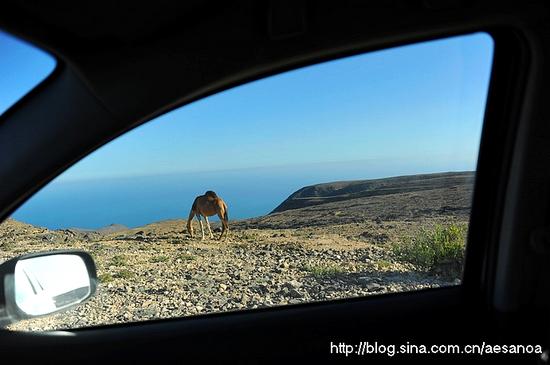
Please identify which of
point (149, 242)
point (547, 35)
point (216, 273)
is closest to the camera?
point (547, 35)

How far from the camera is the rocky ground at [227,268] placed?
1964mm

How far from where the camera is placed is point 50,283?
1775 mm

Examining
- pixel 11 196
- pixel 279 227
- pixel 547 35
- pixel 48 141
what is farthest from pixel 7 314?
pixel 547 35

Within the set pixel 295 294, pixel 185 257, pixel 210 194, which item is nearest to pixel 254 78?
pixel 210 194

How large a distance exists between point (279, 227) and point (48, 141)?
1.13 metres

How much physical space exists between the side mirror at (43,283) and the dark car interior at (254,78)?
154 millimetres

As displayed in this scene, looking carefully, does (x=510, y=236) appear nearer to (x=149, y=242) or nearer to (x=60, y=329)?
(x=149, y=242)

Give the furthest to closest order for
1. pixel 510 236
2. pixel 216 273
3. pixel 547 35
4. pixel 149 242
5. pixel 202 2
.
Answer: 1. pixel 216 273
2. pixel 149 242
3. pixel 510 236
4. pixel 547 35
5. pixel 202 2

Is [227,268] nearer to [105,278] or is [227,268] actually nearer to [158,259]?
[158,259]

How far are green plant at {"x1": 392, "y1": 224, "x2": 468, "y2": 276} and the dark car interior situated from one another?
0.08 meters

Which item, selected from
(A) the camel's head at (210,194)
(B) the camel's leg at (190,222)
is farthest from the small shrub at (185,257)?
(A) the camel's head at (210,194)

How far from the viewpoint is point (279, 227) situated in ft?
7.22

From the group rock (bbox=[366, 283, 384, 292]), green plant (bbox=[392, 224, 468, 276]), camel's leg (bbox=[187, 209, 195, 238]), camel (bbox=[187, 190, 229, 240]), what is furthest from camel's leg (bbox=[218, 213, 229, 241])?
green plant (bbox=[392, 224, 468, 276])

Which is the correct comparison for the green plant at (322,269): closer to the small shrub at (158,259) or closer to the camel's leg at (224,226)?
the camel's leg at (224,226)
